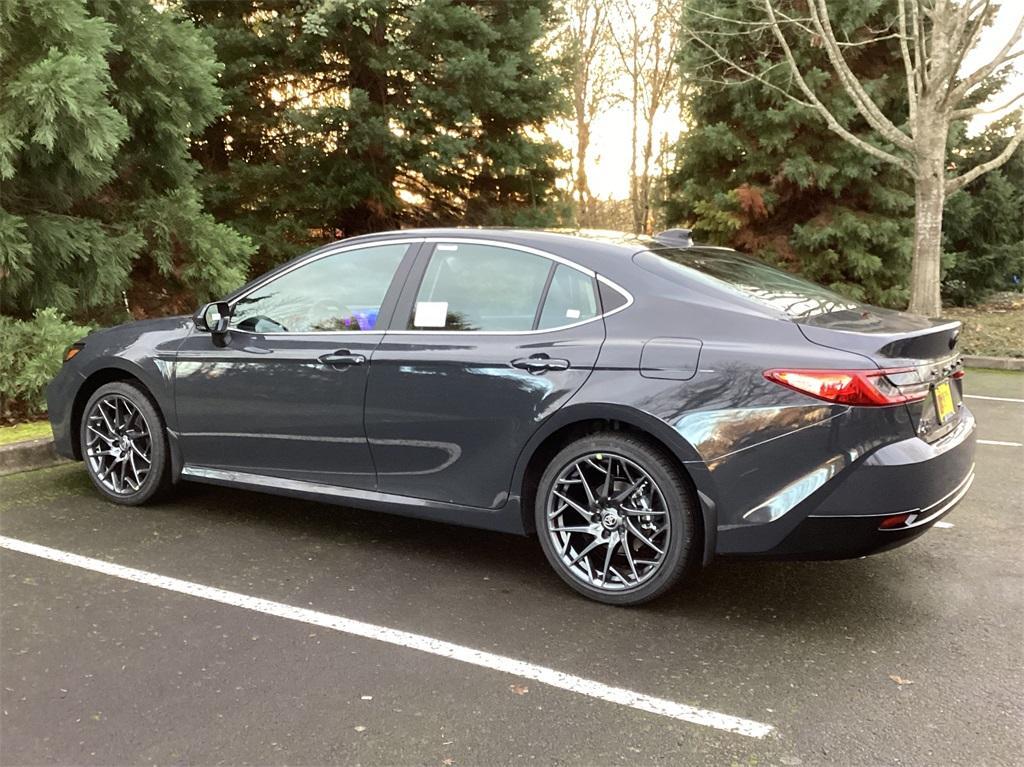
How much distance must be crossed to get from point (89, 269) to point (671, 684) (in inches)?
248

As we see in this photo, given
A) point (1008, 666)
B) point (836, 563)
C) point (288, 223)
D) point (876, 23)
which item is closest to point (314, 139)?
point (288, 223)

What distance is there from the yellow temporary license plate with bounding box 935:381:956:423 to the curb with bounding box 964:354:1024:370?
28.3 ft

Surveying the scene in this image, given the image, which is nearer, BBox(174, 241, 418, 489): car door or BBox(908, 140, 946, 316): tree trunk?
BBox(174, 241, 418, 489): car door

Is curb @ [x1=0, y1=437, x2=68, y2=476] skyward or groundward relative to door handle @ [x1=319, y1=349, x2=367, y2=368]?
groundward

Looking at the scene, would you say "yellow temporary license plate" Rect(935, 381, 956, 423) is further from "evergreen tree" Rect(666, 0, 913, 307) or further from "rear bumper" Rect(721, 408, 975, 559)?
"evergreen tree" Rect(666, 0, 913, 307)

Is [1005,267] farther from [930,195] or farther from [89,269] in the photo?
[89,269]

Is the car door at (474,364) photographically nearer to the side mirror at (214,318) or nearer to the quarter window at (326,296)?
the quarter window at (326,296)

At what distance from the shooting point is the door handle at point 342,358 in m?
3.99

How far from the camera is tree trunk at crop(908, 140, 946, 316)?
10938mm

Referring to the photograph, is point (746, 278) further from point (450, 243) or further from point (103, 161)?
point (103, 161)

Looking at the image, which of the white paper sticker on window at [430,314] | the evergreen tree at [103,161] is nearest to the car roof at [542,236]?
the white paper sticker on window at [430,314]

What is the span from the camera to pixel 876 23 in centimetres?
1320

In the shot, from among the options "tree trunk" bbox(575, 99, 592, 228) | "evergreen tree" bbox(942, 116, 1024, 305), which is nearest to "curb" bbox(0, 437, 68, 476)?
"evergreen tree" bbox(942, 116, 1024, 305)

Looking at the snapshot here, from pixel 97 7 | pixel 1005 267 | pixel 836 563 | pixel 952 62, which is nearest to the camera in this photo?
pixel 836 563
